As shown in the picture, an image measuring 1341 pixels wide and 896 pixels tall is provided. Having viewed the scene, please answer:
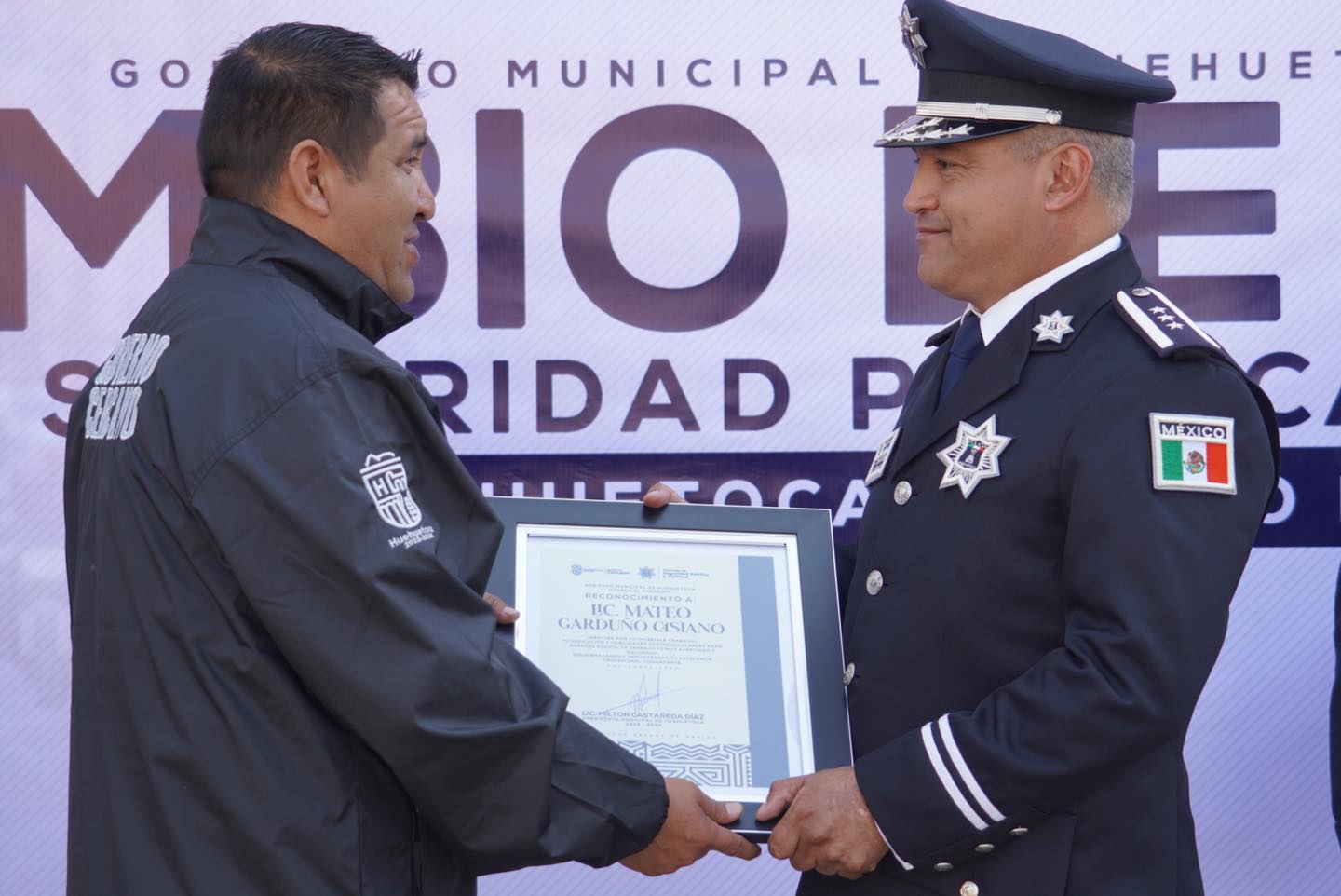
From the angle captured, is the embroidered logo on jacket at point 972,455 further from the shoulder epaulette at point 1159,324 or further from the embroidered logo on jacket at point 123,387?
the embroidered logo on jacket at point 123,387

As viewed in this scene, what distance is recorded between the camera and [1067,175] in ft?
7.11

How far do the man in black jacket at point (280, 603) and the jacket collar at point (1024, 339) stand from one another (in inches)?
27.4

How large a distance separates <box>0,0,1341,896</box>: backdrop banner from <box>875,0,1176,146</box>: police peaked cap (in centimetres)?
78

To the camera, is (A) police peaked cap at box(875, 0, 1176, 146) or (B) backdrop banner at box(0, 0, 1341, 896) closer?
(A) police peaked cap at box(875, 0, 1176, 146)

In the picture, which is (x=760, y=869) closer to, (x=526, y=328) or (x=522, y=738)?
(x=526, y=328)

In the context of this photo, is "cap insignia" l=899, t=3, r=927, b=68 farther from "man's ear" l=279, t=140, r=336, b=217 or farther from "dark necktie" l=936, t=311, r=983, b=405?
"man's ear" l=279, t=140, r=336, b=217

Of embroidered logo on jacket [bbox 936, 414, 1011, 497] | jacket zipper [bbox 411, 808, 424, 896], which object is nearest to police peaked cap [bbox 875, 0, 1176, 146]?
embroidered logo on jacket [bbox 936, 414, 1011, 497]

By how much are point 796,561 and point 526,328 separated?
3.19ft

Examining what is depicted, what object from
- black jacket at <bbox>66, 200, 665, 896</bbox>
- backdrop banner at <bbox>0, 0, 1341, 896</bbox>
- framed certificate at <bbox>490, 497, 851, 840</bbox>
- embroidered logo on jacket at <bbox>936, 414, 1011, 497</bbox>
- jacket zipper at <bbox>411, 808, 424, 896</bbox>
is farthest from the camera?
backdrop banner at <bbox>0, 0, 1341, 896</bbox>

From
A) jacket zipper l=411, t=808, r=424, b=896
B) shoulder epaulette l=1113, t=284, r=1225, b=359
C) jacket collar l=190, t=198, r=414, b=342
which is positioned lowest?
jacket zipper l=411, t=808, r=424, b=896

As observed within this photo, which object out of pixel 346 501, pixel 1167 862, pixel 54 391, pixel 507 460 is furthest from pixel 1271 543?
pixel 54 391

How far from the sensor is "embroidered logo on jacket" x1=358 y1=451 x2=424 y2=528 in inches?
69.9

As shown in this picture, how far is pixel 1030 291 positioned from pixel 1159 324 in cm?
23
